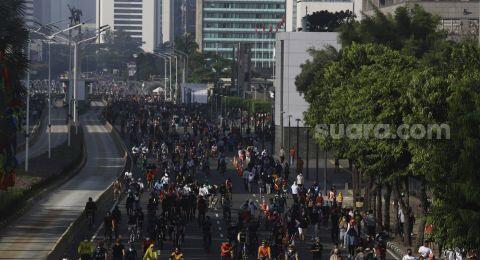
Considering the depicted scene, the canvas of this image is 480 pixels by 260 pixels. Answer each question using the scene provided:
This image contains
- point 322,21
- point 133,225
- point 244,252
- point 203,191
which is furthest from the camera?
point 322,21

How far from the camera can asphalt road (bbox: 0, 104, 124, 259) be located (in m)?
47.3

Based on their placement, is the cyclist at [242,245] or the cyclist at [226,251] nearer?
the cyclist at [226,251]

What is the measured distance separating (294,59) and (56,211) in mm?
43287

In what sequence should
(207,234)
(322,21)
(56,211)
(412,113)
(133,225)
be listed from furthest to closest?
(322,21), (56,211), (412,113), (133,225), (207,234)

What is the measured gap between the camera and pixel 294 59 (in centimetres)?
10169

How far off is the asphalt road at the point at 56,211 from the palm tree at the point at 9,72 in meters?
2.47

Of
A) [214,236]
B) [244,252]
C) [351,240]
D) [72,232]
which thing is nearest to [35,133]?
[214,236]

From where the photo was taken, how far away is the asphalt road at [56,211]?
4734 centimetres

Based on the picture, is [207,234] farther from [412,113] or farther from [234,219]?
[234,219]

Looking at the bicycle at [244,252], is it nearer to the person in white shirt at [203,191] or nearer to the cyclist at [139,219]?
the cyclist at [139,219]

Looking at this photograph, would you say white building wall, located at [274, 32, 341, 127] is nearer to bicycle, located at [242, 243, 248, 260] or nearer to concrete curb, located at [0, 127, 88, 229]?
concrete curb, located at [0, 127, 88, 229]

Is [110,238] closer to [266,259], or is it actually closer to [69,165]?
[266,259]

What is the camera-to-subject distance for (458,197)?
36.4 m

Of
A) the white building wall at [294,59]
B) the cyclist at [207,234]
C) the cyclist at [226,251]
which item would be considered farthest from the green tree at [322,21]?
the cyclist at [226,251]
